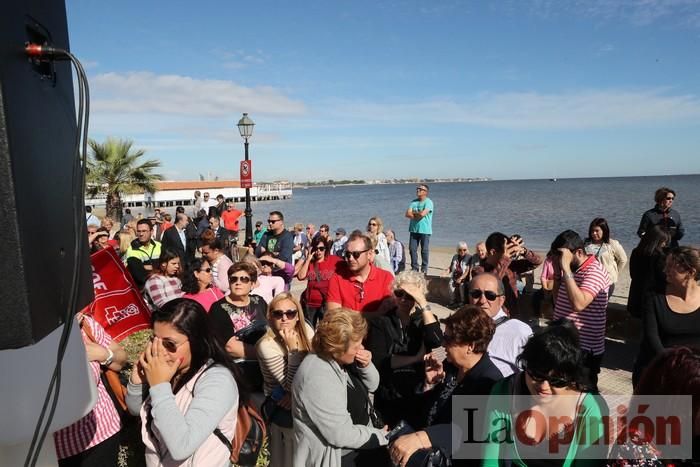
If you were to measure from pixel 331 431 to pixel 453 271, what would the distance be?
6265 millimetres

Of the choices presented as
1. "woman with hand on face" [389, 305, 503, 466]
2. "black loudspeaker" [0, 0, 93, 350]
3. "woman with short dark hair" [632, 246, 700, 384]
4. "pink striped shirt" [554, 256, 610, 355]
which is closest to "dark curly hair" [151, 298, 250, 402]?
"black loudspeaker" [0, 0, 93, 350]

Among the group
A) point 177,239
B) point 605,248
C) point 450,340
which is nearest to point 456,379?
point 450,340

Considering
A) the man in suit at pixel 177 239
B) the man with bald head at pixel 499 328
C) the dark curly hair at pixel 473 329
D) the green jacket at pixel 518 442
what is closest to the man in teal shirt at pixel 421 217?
the man in suit at pixel 177 239

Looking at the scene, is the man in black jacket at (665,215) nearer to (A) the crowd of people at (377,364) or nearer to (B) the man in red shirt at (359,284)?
(A) the crowd of people at (377,364)

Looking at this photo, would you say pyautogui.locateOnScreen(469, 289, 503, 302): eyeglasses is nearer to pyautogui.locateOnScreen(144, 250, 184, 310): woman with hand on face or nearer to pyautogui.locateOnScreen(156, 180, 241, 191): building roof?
pyautogui.locateOnScreen(144, 250, 184, 310): woman with hand on face

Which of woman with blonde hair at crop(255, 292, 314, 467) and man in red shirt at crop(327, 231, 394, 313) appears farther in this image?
man in red shirt at crop(327, 231, 394, 313)

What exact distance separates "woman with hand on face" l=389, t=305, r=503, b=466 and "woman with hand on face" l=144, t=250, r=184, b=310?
10.2ft

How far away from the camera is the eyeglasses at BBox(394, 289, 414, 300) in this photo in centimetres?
367

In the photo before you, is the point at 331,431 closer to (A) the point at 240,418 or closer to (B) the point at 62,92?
(A) the point at 240,418

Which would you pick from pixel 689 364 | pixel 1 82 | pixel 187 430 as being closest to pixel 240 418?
pixel 187 430

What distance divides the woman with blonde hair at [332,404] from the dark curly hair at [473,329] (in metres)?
0.52

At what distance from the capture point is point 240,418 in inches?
85.6

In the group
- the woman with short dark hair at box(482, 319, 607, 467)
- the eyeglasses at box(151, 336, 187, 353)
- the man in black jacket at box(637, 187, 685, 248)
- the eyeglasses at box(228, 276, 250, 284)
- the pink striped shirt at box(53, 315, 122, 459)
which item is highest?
the man in black jacket at box(637, 187, 685, 248)

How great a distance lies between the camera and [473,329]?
8.46ft
